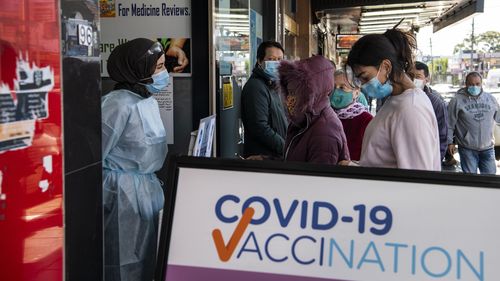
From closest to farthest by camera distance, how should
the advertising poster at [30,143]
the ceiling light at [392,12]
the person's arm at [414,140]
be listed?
the advertising poster at [30,143] < the person's arm at [414,140] < the ceiling light at [392,12]

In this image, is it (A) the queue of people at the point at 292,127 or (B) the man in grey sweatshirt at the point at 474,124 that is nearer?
(A) the queue of people at the point at 292,127

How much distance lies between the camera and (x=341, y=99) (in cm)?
396

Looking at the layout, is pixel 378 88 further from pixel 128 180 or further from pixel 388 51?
pixel 128 180

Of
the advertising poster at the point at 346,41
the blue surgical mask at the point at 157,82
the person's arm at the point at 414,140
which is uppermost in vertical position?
the advertising poster at the point at 346,41

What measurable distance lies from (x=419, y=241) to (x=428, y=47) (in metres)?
32.0

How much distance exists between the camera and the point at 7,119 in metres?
1.73

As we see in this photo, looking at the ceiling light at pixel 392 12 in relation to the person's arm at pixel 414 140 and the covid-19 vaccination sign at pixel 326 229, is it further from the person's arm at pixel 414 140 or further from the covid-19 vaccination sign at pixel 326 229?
the covid-19 vaccination sign at pixel 326 229

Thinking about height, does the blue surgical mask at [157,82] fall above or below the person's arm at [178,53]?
below

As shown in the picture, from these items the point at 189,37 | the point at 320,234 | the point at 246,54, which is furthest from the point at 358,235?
the point at 246,54

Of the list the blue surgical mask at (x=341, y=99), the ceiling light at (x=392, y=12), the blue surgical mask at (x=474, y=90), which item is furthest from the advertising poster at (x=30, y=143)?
the ceiling light at (x=392, y=12)

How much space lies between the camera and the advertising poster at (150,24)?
434cm

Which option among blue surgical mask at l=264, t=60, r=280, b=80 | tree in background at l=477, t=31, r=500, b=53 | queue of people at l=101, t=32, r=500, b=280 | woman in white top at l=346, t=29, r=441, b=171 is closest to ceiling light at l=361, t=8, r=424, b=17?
blue surgical mask at l=264, t=60, r=280, b=80

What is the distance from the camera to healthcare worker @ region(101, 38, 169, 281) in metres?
2.79

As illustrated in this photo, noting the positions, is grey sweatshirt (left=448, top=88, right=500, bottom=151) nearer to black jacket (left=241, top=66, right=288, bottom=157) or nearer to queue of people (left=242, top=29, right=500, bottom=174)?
black jacket (left=241, top=66, right=288, bottom=157)
